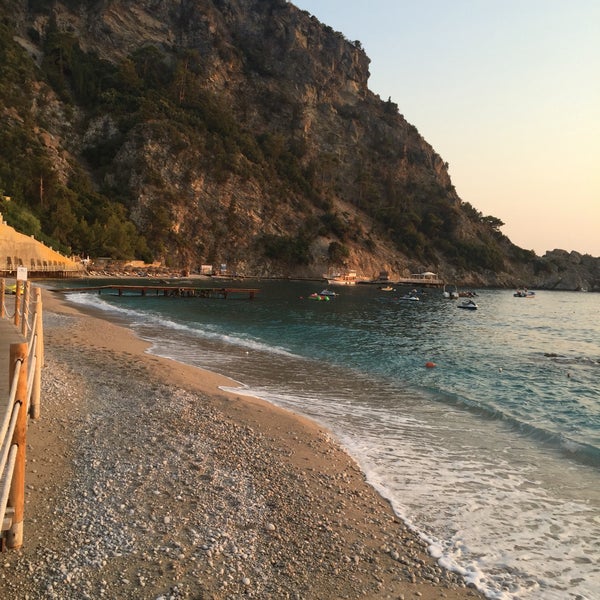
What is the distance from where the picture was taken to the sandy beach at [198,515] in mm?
5852

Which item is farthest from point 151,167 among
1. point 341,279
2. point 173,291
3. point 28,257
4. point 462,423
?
point 462,423

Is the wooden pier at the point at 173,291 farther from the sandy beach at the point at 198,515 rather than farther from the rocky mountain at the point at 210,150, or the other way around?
the sandy beach at the point at 198,515

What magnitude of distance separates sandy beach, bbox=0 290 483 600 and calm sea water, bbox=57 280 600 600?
0.90m

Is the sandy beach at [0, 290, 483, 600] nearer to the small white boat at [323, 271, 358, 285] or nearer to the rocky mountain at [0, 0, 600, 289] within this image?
the rocky mountain at [0, 0, 600, 289]

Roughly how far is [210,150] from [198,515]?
14362 centimetres

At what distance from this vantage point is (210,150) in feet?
463

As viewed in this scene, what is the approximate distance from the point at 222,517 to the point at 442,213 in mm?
195769

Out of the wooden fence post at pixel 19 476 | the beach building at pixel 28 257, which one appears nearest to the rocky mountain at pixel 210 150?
the beach building at pixel 28 257

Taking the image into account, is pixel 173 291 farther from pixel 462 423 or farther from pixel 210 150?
pixel 210 150

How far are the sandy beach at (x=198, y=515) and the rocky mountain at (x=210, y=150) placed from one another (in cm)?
8649

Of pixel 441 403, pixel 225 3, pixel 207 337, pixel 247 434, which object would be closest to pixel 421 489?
pixel 247 434

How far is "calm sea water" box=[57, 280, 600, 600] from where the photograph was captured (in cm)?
764

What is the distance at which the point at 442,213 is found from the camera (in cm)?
19088

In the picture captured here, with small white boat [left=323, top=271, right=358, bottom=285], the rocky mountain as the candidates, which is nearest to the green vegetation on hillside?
the rocky mountain
